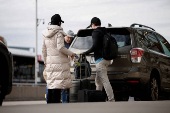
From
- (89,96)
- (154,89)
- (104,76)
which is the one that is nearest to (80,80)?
(104,76)

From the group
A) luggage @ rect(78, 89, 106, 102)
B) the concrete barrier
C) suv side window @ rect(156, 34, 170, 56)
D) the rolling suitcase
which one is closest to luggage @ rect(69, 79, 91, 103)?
the rolling suitcase

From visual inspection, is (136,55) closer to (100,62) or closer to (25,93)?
(100,62)

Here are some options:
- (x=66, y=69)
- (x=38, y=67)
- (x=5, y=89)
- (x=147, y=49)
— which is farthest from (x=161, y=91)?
(x=38, y=67)

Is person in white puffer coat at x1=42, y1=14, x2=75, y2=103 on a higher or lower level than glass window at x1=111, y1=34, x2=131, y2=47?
lower

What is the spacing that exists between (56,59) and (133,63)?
185 cm

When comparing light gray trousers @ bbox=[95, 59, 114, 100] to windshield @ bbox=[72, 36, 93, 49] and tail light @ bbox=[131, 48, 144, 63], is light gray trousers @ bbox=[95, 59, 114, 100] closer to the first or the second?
tail light @ bbox=[131, 48, 144, 63]

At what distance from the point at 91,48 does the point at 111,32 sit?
833 mm

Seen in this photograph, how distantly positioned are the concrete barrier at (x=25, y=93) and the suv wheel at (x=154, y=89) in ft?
44.2

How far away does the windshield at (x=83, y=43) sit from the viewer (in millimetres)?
8808

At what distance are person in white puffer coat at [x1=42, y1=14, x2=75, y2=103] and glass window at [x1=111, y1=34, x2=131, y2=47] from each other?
1.53 m

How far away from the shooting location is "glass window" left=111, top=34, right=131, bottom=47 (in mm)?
8524

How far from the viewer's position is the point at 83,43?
29.2ft

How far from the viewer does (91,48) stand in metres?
8.15

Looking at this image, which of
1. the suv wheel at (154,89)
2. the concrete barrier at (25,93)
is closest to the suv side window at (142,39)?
the suv wheel at (154,89)
